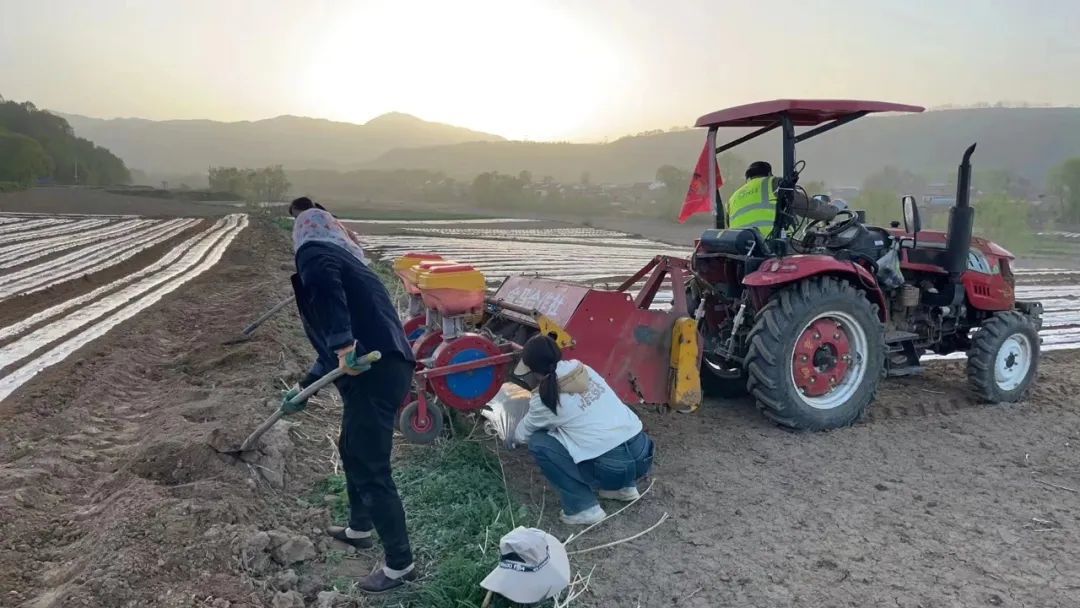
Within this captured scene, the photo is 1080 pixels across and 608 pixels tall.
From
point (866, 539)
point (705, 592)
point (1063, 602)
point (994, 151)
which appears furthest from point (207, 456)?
point (994, 151)

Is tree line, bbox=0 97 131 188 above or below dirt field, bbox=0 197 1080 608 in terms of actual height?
above

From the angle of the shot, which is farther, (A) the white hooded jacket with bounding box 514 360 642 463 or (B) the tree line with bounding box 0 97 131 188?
(B) the tree line with bounding box 0 97 131 188

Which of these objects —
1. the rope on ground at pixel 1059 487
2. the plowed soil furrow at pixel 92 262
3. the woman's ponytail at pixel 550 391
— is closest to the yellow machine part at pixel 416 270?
the woman's ponytail at pixel 550 391

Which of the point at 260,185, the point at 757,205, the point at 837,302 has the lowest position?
the point at 837,302

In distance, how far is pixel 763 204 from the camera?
5.20 metres

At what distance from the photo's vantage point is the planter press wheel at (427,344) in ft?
14.6

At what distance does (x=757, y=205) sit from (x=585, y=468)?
8.07 ft

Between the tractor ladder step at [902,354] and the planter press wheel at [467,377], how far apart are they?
3.16m

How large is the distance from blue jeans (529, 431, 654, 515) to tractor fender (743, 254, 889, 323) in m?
1.54

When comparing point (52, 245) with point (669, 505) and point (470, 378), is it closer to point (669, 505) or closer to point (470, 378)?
point (470, 378)

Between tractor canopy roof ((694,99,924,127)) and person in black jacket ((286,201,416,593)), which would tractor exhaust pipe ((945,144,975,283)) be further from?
person in black jacket ((286,201,416,593))

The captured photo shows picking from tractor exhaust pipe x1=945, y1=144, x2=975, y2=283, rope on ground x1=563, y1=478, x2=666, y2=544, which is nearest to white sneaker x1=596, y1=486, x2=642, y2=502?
rope on ground x1=563, y1=478, x2=666, y2=544

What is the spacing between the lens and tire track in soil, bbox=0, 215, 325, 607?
2889 mm

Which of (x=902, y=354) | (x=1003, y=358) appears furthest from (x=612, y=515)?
(x=1003, y=358)
